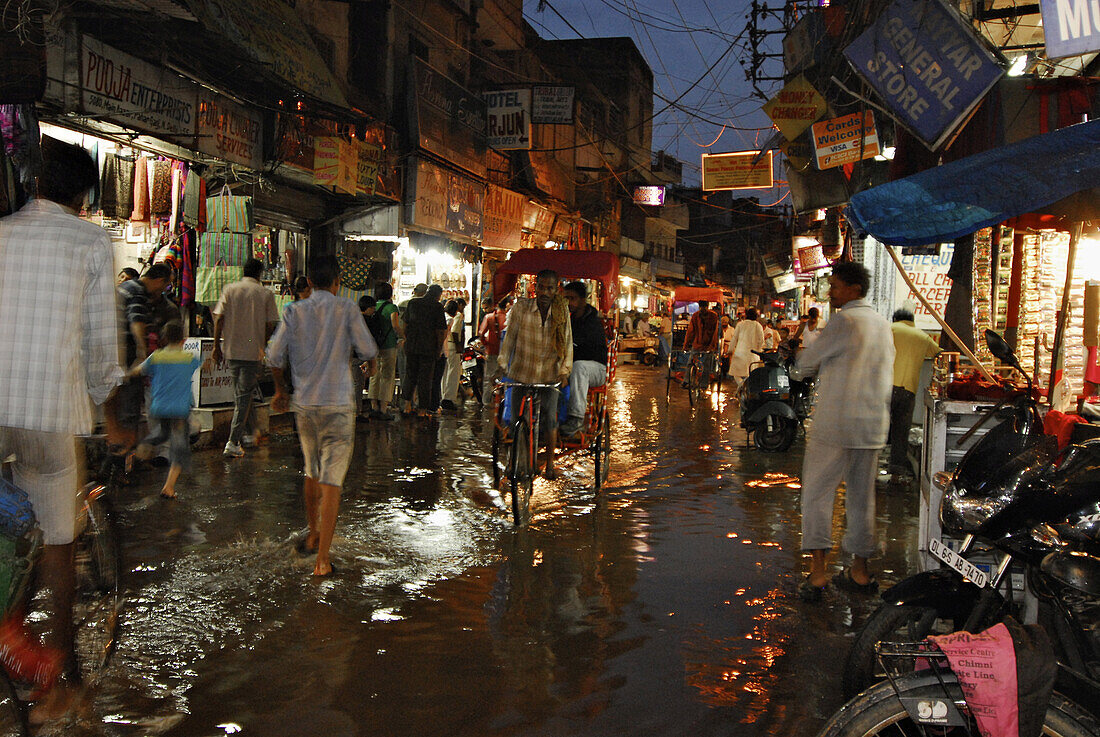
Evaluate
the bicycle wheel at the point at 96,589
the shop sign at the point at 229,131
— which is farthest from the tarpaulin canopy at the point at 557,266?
the bicycle wheel at the point at 96,589

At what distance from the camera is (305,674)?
4.21m

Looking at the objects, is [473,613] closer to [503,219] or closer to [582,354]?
[582,354]

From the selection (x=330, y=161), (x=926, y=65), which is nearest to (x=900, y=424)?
(x=926, y=65)

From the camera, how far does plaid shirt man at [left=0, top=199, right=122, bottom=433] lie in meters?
3.47

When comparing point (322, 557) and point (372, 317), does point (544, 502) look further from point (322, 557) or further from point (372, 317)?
point (372, 317)

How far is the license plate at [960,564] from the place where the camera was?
292 centimetres

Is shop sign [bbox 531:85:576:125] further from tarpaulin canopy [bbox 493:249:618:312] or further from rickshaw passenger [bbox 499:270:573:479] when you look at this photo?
rickshaw passenger [bbox 499:270:573:479]

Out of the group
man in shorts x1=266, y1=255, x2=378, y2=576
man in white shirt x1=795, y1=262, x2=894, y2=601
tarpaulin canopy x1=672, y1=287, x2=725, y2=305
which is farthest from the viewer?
tarpaulin canopy x1=672, y1=287, x2=725, y2=305

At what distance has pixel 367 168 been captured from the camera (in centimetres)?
1636

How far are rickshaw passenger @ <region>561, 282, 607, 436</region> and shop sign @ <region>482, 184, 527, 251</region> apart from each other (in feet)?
46.0

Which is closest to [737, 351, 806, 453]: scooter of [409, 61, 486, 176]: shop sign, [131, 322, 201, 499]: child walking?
[131, 322, 201, 499]: child walking

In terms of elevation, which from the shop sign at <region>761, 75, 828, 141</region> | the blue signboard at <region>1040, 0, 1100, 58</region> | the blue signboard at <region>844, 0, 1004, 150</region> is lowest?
the blue signboard at <region>1040, 0, 1100, 58</region>

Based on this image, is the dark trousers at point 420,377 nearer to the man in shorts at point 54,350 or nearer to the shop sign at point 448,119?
the shop sign at point 448,119

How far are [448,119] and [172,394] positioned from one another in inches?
545
